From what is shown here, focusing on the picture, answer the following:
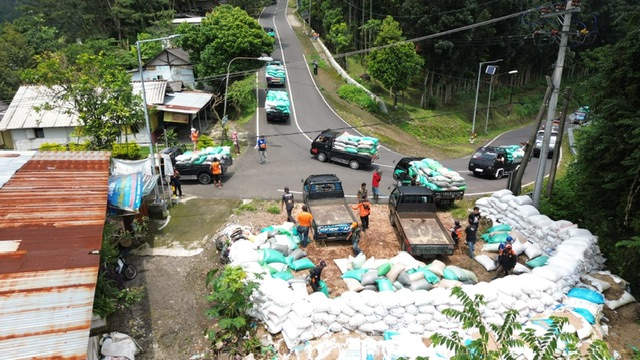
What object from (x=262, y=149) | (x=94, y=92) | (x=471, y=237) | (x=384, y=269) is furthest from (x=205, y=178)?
(x=471, y=237)

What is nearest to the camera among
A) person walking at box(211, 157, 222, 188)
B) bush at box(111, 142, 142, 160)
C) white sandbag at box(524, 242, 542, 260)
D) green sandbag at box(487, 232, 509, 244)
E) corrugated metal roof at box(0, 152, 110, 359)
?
corrugated metal roof at box(0, 152, 110, 359)

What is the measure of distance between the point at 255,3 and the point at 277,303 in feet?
181

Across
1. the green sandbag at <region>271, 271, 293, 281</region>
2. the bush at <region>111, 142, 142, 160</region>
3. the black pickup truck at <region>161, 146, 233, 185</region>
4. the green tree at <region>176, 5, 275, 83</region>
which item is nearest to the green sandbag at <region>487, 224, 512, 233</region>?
the green sandbag at <region>271, 271, 293, 281</region>

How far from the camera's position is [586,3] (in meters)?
48.8

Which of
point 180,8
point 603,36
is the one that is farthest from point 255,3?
point 603,36

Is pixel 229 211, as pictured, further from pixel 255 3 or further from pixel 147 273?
pixel 255 3

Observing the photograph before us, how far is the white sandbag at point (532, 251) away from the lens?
1376 centimetres

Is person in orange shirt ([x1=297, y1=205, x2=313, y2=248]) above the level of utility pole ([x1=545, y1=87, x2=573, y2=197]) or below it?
below

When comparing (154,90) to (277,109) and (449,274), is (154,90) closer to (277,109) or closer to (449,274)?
Answer: (277,109)

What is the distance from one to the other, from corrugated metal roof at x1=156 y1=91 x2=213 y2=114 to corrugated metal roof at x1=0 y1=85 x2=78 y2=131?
5.94 m

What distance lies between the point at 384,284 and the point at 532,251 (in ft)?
19.0

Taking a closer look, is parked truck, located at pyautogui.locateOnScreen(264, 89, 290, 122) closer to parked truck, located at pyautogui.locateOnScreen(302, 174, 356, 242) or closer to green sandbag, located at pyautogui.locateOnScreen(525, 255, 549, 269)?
parked truck, located at pyautogui.locateOnScreen(302, 174, 356, 242)

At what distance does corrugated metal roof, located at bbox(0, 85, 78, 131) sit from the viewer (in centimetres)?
2808

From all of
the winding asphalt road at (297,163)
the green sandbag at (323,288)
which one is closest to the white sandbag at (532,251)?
the winding asphalt road at (297,163)
